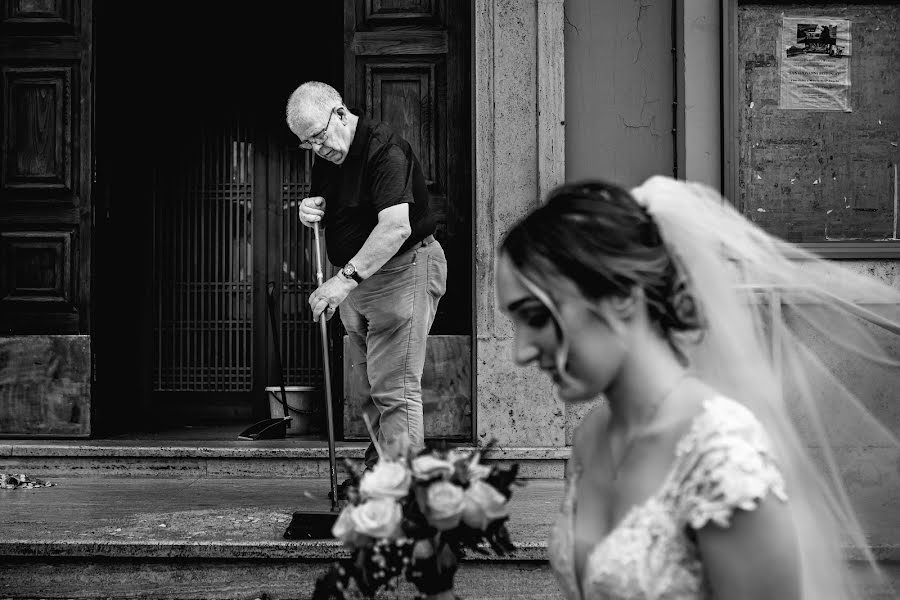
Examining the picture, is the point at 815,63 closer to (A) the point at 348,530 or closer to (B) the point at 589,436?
(B) the point at 589,436

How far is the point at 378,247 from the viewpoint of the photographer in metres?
4.68

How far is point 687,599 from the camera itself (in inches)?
60.1

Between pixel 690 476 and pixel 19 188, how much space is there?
6.17 metres

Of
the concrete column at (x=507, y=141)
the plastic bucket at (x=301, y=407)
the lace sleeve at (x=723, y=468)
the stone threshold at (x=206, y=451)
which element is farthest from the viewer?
the plastic bucket at (x=301, y=407)

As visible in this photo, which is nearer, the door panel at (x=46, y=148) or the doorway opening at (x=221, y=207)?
the door panel at (x=46, y=148)

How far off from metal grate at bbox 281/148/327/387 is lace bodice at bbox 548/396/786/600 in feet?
21.8

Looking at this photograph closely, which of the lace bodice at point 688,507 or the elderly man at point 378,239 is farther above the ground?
the elderly man at point 378,239

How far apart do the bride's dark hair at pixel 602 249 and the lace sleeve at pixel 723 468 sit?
0.21 metres

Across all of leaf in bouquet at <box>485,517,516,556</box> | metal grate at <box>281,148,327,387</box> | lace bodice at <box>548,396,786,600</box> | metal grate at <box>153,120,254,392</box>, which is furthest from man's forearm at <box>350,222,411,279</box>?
metal grate at <box>153,120,254,392</box>

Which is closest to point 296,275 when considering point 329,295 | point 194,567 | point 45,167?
point 45,167

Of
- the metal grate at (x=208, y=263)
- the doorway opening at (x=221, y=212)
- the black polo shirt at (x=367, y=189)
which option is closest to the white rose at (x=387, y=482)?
the black polo shirt at (x=367, y=189)

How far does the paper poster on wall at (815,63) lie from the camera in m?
6.32

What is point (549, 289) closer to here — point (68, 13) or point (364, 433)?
point (364, 433)

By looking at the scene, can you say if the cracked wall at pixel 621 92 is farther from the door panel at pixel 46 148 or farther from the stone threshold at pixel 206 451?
the door panel at pixel 46 148
